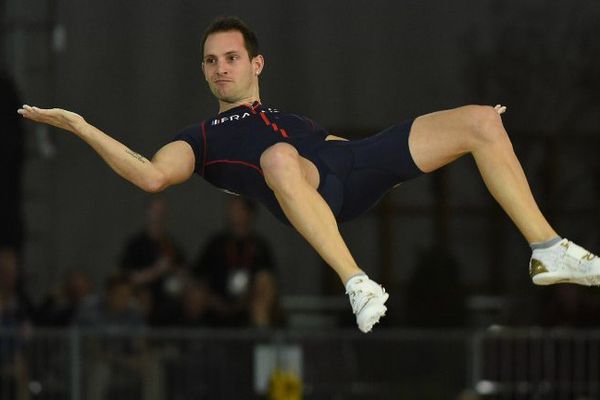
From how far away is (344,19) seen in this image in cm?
1275

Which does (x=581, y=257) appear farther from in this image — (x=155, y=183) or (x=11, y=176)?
(x=11, y=176)

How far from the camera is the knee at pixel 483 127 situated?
6.91m

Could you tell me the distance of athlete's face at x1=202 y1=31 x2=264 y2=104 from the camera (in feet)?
23.6

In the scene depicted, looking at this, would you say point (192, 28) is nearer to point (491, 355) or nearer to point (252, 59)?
point (491, 355)

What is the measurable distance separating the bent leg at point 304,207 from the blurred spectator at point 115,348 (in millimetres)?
3939

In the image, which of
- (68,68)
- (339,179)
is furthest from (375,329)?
(339,179)

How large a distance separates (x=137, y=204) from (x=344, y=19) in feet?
6.76

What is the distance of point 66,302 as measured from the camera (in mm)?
11258

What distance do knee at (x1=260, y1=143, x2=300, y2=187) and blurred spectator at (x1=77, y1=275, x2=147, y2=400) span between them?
393 cm

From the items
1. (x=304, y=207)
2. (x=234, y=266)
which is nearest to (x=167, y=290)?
(x=234, y=266)

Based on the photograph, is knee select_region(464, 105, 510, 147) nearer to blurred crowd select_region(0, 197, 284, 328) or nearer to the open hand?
the open hand

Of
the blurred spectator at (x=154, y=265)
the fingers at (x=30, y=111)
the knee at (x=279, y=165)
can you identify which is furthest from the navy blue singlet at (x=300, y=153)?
the blurred spectator at (x=154, y=265)

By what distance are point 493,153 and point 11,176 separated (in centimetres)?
614

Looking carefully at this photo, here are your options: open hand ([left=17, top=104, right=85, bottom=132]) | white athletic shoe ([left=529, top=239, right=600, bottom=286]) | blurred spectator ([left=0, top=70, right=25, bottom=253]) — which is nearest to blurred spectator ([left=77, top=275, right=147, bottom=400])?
blurred spectator ([left=0, top=70, right=25, bottom=253])
